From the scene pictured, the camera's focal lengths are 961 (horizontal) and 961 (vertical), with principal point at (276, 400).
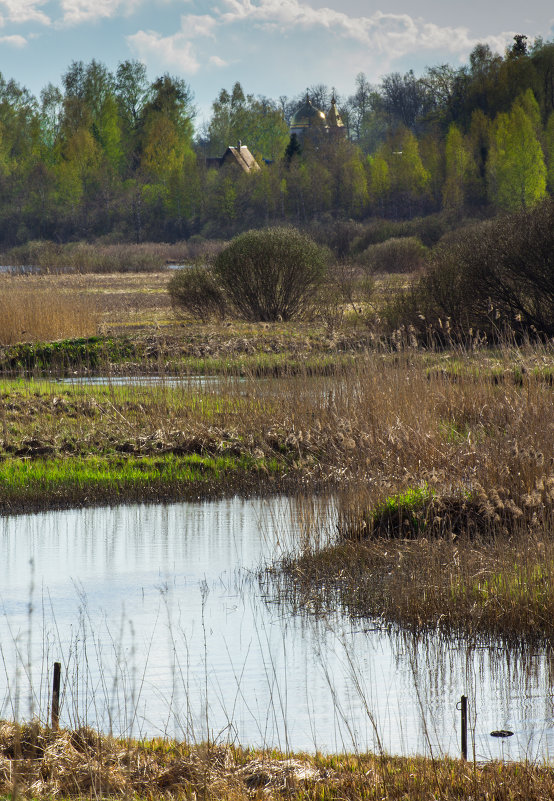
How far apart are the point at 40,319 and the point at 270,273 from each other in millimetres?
6919

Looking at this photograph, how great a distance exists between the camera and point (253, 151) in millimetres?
98688

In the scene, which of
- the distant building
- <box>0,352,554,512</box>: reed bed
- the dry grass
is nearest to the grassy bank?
<box>0,352,554,512</box>: reed bed

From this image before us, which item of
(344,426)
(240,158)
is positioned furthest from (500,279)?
(240,158)

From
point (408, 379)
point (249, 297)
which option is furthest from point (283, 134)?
point (408, 379)

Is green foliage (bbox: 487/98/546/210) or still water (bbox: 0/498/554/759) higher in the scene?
green foliage (bbox: 487/98/546/210)

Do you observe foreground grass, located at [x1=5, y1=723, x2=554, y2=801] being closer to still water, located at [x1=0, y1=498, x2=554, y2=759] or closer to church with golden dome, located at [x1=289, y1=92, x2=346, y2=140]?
still water, located at [x1=0, y1=498, x2=554, y2=759]

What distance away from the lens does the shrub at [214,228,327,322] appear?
26500mm

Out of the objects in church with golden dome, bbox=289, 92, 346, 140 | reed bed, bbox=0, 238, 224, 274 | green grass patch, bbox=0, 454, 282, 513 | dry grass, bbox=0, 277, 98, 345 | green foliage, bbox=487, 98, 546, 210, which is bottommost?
green grass patch, bbox=0, 454, 282, 513

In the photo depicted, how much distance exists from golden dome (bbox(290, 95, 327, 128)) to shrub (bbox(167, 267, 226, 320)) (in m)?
81.1

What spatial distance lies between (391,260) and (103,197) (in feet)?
143

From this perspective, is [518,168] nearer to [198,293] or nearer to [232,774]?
[198,293]

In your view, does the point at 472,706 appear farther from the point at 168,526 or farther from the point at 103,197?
the point at 103,197

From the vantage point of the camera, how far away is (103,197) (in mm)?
82625

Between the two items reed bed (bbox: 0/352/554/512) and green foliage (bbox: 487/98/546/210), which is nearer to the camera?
reed bed (bbox: 0/352/554/512)
